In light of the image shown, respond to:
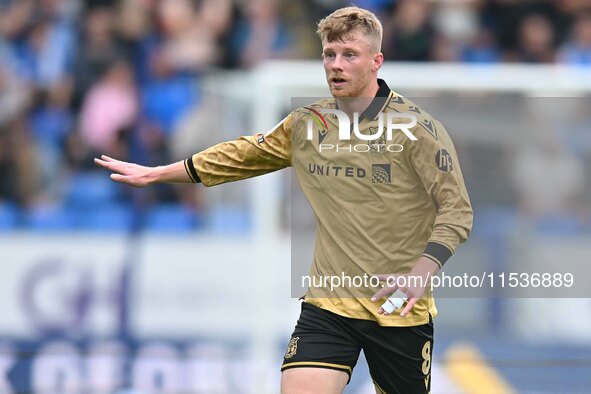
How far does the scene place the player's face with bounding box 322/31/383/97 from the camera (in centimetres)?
539

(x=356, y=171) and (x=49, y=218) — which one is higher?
(x=49, y=218)

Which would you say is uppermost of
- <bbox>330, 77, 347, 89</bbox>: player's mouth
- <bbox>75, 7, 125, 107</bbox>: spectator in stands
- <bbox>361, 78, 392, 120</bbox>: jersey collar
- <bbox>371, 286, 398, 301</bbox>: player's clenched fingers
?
<bbox>75, 7, 125, 107</bbox>: spectator in stands

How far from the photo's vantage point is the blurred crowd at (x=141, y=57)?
1115cm

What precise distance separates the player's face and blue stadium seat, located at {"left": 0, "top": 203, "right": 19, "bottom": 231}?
6114 mm

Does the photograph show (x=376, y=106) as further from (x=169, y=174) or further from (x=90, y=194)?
(x=90, y=194)

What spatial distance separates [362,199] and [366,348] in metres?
0.70

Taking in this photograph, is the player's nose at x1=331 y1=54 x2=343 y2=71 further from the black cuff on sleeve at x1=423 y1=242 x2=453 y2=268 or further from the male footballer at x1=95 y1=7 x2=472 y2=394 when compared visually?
the black cuff on sleeve at x1=423 y1=242 x2=453 y2=268

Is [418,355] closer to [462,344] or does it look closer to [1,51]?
[462,344]

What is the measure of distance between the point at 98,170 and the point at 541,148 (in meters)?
4.28

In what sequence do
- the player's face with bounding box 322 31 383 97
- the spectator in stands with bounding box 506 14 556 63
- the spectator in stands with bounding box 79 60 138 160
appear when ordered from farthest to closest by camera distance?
1. the spectator in stands with bounding box 506 14 556 63
2. the spectator in stands with bounding box 79 60 138 160
3. the player's face with bounding box 322 31 383 97

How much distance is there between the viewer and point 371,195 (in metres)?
5.51

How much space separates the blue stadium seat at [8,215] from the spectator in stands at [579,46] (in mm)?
5474

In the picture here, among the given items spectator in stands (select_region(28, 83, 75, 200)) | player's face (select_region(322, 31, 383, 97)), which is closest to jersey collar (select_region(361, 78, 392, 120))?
player's face (select_region(322, 31, 383, 97))

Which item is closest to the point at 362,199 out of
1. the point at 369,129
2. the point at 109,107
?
the point at 369,129
